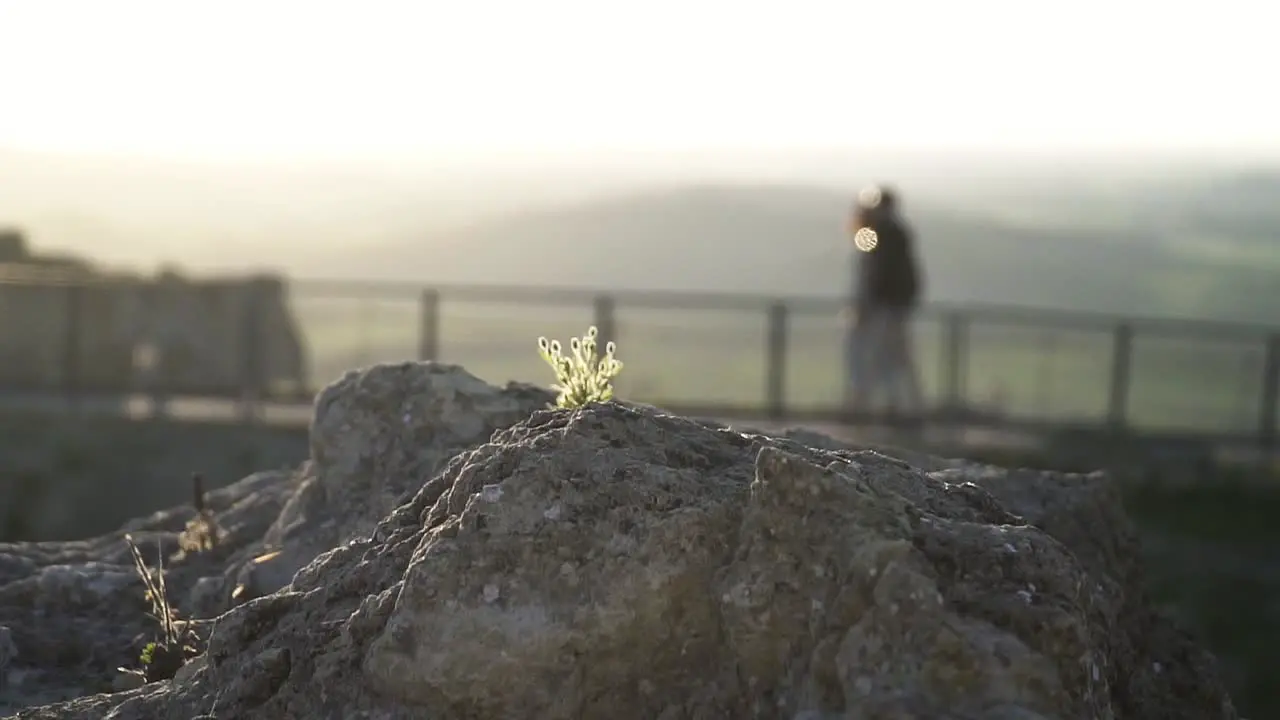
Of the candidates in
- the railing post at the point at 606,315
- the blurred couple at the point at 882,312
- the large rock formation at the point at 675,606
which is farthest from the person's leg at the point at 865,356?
the large rock formation at the point at 675,606

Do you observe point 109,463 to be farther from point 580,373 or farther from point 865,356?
point 580,373

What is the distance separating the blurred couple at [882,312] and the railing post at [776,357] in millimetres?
894

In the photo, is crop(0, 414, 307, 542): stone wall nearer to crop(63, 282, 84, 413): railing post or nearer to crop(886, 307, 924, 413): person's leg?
crop(63, 282, 84, 413): railing post

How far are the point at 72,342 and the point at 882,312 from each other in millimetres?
7652

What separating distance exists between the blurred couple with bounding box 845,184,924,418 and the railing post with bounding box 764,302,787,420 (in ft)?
2.93

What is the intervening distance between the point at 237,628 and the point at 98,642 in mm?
1088

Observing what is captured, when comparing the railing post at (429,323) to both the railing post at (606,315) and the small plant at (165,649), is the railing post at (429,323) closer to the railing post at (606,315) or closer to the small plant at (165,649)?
the railing post at (606,315)

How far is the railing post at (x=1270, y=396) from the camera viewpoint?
15.3 meters

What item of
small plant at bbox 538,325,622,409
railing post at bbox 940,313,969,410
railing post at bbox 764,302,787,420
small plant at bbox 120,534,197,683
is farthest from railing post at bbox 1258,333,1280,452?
small plant at bbox 120,534,197,683

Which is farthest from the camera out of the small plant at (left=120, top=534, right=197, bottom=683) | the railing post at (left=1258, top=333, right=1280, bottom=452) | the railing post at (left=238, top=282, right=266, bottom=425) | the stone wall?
the railing post at (left=238, top=282, right=266, bottom=425)

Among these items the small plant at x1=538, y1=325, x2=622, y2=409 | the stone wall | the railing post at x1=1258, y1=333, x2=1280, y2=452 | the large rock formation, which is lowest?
the stone wall

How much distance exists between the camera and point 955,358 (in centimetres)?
1580

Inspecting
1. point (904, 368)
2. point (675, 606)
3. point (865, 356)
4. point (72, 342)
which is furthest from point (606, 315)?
point (675, 606)

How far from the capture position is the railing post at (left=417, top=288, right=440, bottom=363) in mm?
15695
